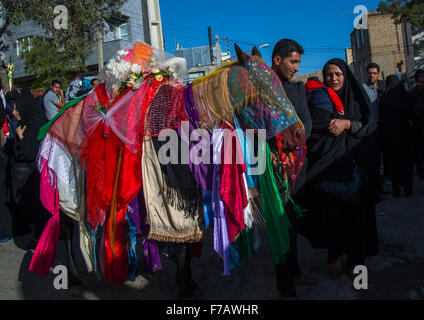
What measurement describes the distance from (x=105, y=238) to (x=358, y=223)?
214 cm

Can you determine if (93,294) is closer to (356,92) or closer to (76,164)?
(76,164)

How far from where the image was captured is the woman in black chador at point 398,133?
21.1 feet

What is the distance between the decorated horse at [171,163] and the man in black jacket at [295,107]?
0.78 ft

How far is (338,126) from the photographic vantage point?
3.34 metres

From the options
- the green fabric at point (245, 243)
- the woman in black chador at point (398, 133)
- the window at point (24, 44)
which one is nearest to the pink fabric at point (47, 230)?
the green fabric at point (245, 243)

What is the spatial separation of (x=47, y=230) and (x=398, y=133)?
5.43 m

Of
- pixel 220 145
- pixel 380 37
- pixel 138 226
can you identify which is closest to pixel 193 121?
pixel 220 145

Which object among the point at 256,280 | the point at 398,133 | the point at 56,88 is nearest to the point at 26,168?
the point at 56,88

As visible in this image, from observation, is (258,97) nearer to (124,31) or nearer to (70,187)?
(70,187)

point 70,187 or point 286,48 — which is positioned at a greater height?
point 286,48

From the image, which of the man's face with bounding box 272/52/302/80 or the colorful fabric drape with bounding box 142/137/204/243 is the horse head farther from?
the colorful fabric drape with bounding box 142/137/204/243

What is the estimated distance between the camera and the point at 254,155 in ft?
9.55

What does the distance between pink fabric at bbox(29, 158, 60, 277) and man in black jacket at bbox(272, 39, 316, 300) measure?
1.95 meters
